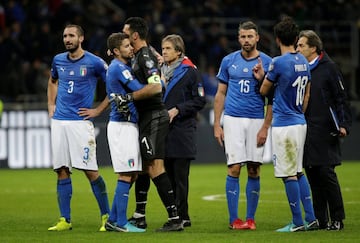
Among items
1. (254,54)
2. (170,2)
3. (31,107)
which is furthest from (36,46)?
(254,54)

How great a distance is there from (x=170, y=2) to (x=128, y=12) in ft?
5.87

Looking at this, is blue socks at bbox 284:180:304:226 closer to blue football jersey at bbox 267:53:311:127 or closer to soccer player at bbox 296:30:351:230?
soccer player at bbox 296:30:351:230

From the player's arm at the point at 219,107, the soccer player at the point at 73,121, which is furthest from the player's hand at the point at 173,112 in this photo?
the soccer player at the point at 73,121

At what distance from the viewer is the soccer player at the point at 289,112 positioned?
11.3 m

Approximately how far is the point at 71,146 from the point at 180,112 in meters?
1.46

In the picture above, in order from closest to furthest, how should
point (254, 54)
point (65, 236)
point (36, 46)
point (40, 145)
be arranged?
point (65, 236)
point (254, 54)
point (40, 145)
point (36, 46)

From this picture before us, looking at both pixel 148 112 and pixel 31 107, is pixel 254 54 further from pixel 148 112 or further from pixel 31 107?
pixel 31 107

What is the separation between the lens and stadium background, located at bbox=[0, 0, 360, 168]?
74.6 ft

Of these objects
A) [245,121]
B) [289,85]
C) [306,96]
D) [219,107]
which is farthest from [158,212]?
[289,85]

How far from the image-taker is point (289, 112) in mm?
11336

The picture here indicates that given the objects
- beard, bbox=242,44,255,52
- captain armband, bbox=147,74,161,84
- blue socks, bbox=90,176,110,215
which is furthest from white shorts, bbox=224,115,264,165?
blue socks, bbox=90,176,110,215

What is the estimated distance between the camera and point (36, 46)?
25.6m

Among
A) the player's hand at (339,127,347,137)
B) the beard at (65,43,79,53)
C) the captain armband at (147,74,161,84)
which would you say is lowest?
the player's hand at (339,127,347,137)

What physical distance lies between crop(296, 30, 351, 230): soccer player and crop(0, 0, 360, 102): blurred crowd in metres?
13.1
